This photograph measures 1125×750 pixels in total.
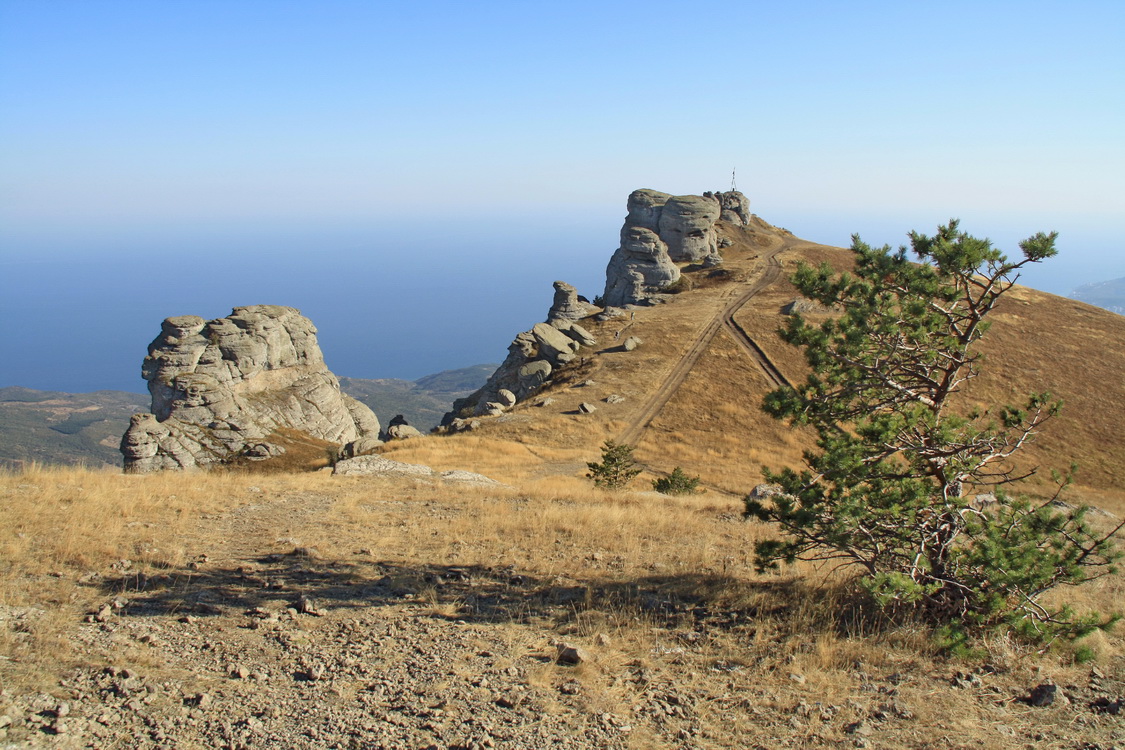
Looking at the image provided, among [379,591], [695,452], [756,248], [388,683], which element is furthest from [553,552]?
[756,248]

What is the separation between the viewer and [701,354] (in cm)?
4675

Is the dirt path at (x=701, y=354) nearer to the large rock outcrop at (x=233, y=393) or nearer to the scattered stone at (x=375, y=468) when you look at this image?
the large rock outcrop at (x=233, y=393)

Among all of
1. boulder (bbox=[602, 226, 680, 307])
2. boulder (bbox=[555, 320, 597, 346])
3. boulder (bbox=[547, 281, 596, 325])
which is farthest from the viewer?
boulder (bbox=[602, 226, 680, 307])

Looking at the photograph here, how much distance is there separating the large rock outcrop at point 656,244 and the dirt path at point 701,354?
738cm

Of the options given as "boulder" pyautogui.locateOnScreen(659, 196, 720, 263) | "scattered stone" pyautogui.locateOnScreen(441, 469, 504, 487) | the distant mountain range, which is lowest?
the distant mountain range

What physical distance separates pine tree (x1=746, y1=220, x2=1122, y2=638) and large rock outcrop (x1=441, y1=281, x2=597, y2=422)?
33.0m

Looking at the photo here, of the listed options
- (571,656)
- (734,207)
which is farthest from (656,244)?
(571,656)

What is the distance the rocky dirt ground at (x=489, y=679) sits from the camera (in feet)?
19.0

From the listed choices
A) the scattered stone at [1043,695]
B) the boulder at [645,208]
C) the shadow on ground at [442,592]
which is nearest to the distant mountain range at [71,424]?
the boulder at [645,208]

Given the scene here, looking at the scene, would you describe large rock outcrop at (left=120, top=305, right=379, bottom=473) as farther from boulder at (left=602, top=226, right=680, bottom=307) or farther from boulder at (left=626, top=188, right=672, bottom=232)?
boulder at (left=626, top=188, right=672, bottom=232)

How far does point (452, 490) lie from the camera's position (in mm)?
17266

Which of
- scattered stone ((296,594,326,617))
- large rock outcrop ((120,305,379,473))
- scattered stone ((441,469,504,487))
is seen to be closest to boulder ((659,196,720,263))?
large rock outcrop ((120,305,379,473))

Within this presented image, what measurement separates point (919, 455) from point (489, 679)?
19.6 feet

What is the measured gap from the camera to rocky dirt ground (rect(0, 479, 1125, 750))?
5781 mm
